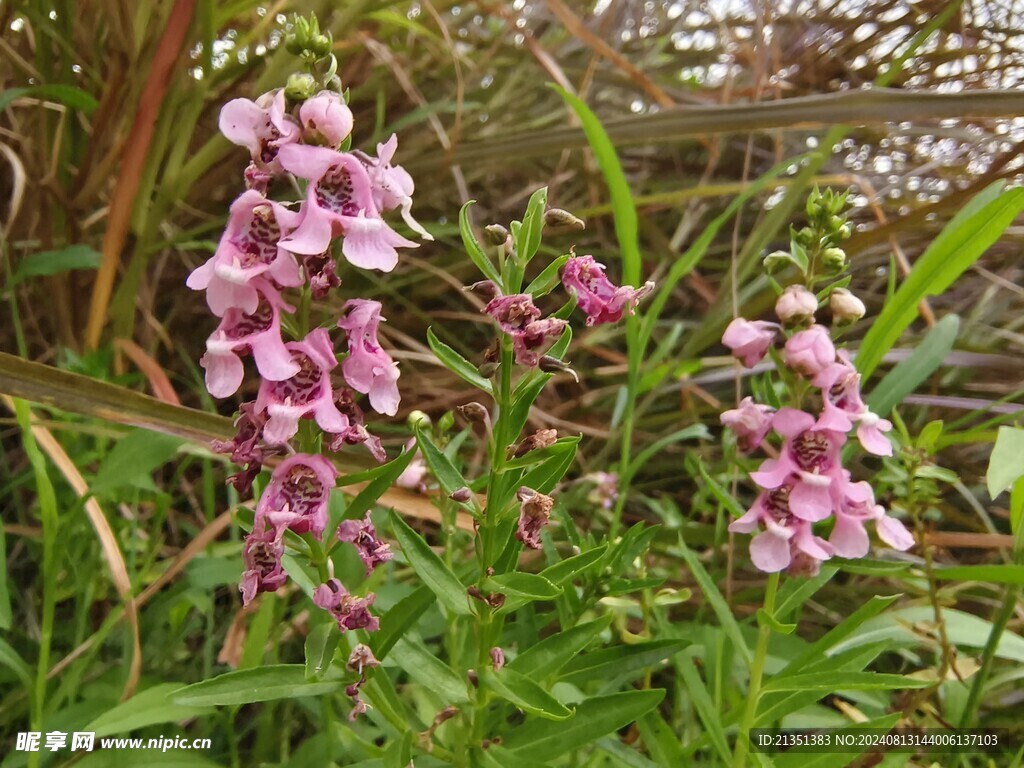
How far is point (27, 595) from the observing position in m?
0.93

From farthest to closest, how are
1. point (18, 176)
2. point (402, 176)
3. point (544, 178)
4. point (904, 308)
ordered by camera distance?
point (544, 178) → point (18, 176) → point (904, 308) → point (402, 176)

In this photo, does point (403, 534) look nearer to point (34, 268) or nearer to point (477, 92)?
point (34, 268)

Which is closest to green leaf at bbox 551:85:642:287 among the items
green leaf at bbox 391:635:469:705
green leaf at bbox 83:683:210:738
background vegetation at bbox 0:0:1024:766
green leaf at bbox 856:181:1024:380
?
background vegetation at bbox 0:0:1024:766

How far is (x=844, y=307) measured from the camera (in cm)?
56

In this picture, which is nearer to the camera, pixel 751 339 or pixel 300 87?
pixel 300 87

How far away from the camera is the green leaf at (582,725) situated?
0.57 m

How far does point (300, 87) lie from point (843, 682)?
605 mm

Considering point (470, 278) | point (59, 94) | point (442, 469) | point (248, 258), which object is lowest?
point (442, 469)

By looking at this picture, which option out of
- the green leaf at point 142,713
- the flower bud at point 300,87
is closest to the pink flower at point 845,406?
the flower bud at point 300,87

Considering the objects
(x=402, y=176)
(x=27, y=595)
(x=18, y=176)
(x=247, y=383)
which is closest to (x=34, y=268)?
(x=18, y=176)

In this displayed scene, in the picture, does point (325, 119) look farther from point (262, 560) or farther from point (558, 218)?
point (262, 560)

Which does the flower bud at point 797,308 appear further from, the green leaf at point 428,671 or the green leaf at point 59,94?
the green leaf at point 59,94

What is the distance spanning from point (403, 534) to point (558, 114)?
1.22 meters

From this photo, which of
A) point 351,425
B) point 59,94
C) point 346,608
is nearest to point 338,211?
point 351,425
